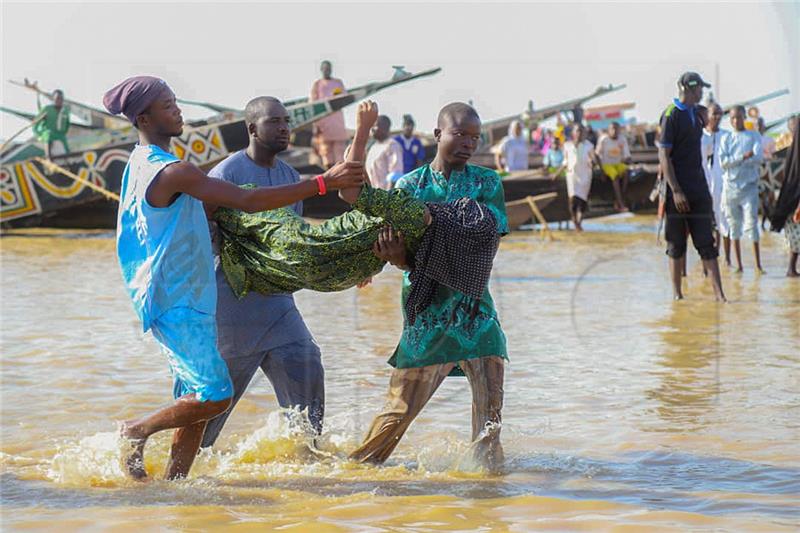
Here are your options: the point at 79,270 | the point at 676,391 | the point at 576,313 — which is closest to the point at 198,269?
the point at 676,391

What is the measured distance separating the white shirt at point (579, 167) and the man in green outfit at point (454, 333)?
1512 centimetres

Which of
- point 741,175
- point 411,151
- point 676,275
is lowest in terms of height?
point 676,275

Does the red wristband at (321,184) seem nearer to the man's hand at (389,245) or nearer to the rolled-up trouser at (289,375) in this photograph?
A: the man's hand at (389,245)

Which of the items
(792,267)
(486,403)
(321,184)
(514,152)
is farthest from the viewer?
(514,152)

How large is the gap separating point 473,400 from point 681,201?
5.30 metres

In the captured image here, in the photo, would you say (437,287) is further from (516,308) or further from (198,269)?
(516,308)

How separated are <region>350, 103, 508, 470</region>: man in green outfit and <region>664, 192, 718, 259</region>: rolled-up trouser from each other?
524cm

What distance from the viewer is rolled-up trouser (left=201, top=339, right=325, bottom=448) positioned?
5.01m

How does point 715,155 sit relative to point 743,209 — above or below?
above

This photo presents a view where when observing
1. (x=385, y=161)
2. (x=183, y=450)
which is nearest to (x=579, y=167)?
(x=385, y=161)

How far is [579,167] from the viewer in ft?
65.1

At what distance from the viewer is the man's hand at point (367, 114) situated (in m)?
4.40

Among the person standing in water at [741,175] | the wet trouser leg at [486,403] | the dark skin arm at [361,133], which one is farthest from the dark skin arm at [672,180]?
the dark skin arm at [361,133]

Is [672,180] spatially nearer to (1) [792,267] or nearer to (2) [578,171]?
(1) [792,267]
